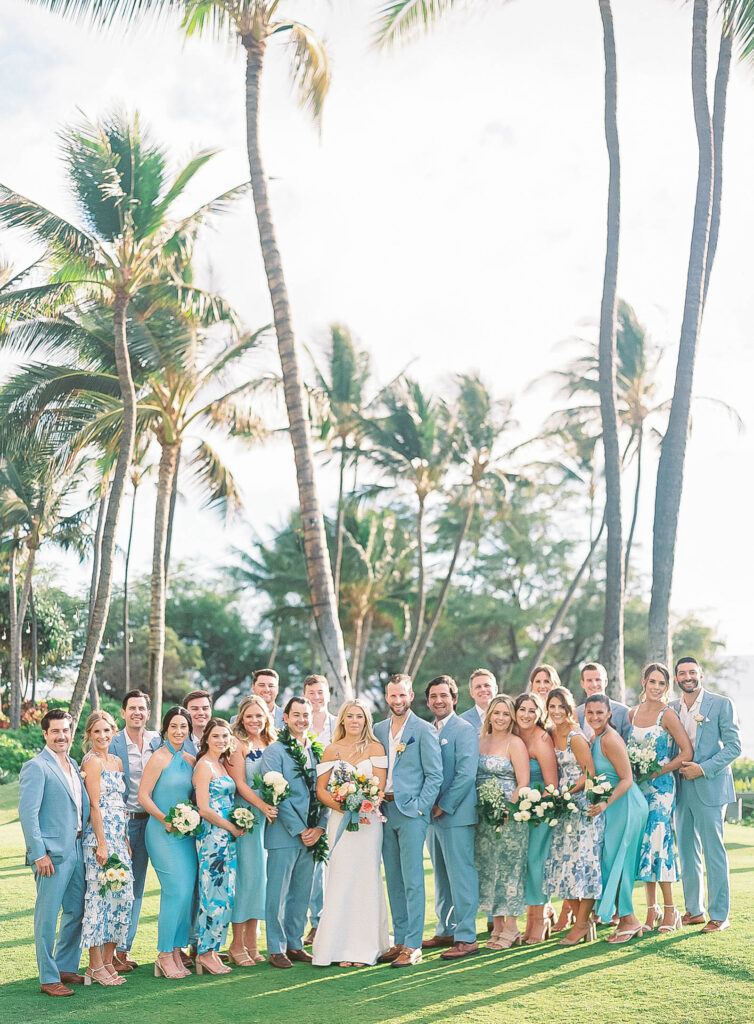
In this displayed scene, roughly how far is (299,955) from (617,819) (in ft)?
8.26

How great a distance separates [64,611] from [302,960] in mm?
38276

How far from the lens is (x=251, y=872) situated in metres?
7.48

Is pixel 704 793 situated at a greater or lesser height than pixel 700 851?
greater

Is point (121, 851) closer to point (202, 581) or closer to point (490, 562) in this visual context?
point (490, 562)

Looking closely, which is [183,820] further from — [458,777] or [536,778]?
[536,778]

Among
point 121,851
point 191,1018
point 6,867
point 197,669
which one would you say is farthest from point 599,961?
point 197,669

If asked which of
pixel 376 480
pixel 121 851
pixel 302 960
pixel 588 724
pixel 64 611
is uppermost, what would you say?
pixel 376 480

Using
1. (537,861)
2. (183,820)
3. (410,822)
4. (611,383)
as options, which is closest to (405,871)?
(410,822)

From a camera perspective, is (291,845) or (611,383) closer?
(291,845)

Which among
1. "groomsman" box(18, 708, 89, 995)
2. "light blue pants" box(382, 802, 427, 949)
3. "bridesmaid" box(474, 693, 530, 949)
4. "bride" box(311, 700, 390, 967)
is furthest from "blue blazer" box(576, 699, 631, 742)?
"groomsman" box(18, 708, 89, 995)

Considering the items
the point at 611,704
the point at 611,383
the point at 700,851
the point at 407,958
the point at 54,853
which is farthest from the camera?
the point at 611,383

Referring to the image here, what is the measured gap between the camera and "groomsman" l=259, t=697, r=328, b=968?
24.8ft

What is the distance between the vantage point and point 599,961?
7.13 m

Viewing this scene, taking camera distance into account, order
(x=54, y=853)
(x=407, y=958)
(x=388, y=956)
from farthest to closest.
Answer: (x=388, y=956), (x=407, y=958), (x=54, y=853)
